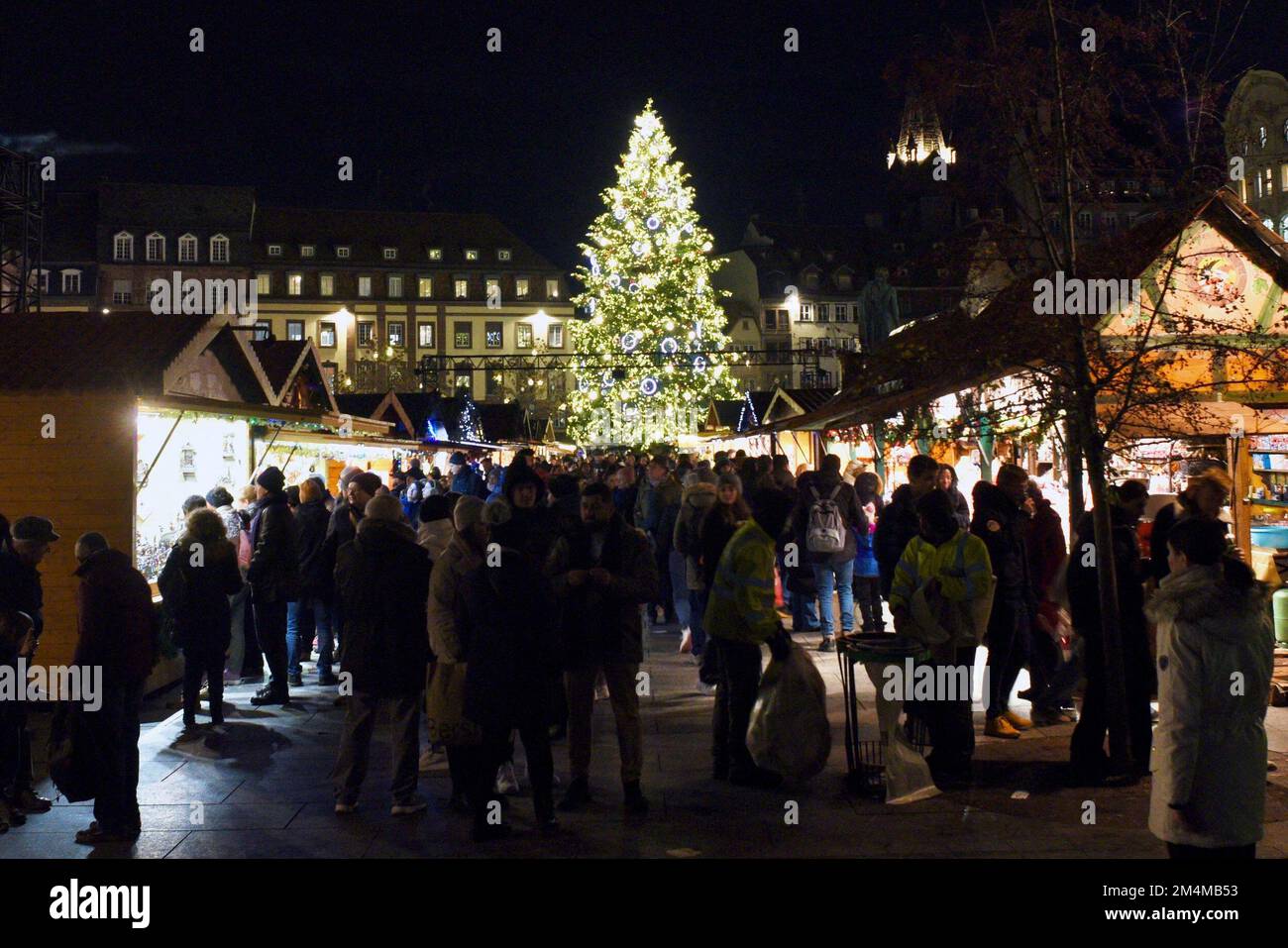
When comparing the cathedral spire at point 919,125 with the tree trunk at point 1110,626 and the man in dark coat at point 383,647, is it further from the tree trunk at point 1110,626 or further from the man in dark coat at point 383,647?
the man in dark coat at point 383,647

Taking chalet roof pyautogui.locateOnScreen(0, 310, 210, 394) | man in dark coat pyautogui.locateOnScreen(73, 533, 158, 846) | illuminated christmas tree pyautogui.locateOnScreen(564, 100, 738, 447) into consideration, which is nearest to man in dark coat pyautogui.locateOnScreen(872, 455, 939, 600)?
man in dark coat pyautogui.locateOnScreen(73, 533, 158, 846)

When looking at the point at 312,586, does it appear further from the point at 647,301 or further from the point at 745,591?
the point at 647,301

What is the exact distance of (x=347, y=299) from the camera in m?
83.6

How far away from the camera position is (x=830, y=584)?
13.0 m

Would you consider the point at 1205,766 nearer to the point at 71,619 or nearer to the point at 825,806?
the point at 825,806

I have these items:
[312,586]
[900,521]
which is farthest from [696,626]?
[312,586]

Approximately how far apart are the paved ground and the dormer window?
75.9 metres

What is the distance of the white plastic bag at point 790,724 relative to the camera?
6809 mm

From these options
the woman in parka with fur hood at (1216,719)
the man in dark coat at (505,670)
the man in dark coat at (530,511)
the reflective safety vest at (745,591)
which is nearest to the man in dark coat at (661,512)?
the man in dark coat at (530,511)

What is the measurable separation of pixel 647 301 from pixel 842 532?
105 ft

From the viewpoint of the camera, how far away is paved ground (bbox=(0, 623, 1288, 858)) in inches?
239

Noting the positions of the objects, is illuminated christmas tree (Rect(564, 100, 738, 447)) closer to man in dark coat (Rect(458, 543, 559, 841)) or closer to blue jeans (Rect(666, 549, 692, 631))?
blue jeans (Rect(666, 549, 692, 631))
